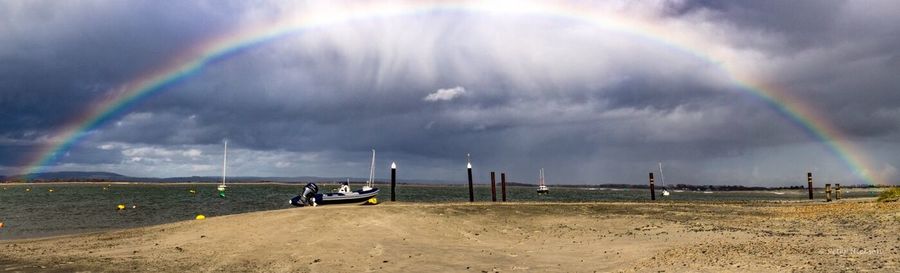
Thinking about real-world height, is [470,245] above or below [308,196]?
below

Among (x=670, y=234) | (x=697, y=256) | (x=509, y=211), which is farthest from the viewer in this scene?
(x=509, y=211)

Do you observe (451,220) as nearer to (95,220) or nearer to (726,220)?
(726,220)

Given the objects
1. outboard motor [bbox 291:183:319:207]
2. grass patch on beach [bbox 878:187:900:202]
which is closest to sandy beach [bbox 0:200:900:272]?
grass patch on beach [bbox 878:187:900:202]

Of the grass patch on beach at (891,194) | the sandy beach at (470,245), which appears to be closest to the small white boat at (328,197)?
the sandy beach at (470,245)

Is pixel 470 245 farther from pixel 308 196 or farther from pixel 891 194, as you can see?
pixel 891 194

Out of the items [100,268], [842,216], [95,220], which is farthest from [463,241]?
[95,220]

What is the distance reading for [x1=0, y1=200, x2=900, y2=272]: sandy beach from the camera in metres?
13.8

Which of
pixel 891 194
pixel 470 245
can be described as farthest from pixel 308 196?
pixel 891 194

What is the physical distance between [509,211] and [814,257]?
18.4 meters

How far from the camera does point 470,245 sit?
20016mm

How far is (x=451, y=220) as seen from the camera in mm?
26109

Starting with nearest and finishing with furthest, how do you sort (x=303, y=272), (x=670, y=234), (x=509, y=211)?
(x=303, y=272) < (x=670, y=234) < (x=509, y=211)

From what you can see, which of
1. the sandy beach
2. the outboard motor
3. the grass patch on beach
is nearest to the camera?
the sandy beach

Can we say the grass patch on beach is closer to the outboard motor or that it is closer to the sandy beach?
the sandy beach
